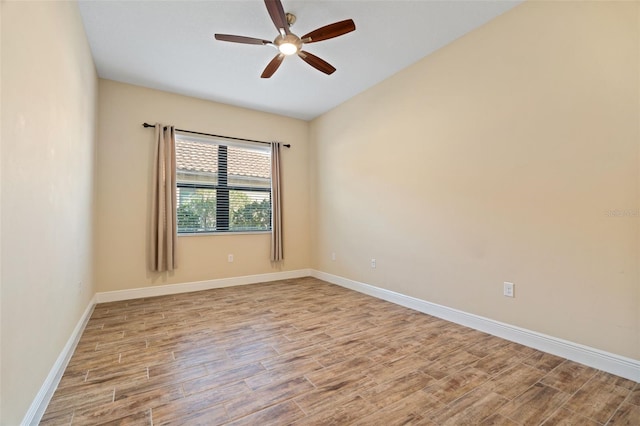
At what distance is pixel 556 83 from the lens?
89.5 inches

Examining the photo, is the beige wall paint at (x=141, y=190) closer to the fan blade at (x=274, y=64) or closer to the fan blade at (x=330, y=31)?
the fan blade at (x=274, y=64)

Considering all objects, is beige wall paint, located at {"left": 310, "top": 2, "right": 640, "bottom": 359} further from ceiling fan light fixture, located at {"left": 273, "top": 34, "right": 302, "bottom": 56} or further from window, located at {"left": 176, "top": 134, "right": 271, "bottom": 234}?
window, located at {"left": 176, "top": 134, "right": 271, "bottom": 234}

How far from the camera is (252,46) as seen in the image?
306cm

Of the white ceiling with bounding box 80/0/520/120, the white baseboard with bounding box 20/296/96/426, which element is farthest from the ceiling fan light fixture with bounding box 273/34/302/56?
the white baseboard with bounding box 20/296/96/426

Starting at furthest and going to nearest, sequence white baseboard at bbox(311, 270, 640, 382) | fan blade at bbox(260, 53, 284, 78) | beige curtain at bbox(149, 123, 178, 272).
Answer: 1. beige curtain at bbox(149, 123, 178, 272)
2. fan blade at bbox(260, 53, 284, 78)
3. white baseboard at bbox(311, 270, 640, 382)

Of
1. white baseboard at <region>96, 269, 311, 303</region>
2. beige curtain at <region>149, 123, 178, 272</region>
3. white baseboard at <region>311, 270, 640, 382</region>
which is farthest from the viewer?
beige curtain at <region>149, 123, 178, 272</region>

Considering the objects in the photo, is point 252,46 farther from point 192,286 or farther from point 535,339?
point 535,339

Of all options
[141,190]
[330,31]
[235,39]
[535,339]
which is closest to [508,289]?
[535,339]

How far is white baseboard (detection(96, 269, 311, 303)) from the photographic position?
3751 millimetres

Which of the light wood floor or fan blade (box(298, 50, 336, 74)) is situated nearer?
the light wood floor

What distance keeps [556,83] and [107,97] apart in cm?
489

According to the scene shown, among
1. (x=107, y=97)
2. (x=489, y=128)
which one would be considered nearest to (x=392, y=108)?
(x=489, y=128)

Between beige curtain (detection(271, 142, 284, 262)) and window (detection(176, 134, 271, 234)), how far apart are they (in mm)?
137

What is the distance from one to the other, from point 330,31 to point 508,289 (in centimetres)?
268
